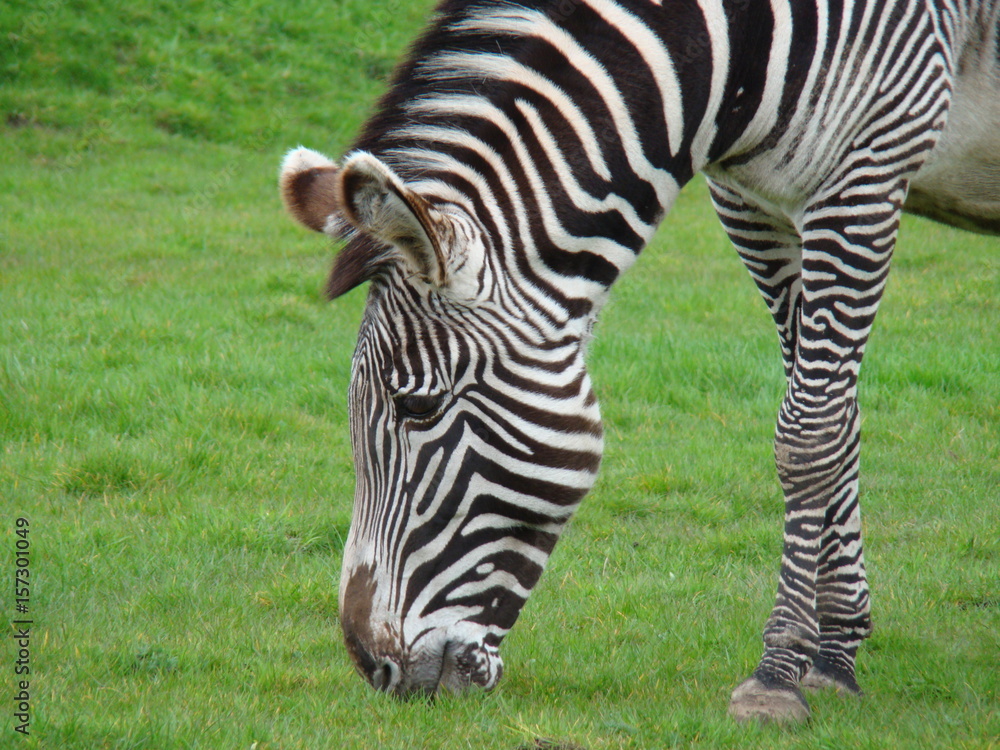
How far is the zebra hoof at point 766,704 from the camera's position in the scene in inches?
146

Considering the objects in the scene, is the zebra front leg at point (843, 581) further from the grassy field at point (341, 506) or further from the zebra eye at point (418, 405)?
the zebra eye at point (418, 405)

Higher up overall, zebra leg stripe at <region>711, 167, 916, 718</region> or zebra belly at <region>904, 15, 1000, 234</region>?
zebra belly at <region>904, 15, 1000, 234</region>

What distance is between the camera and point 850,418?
4.18 meters

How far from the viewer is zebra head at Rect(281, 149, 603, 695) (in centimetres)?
308

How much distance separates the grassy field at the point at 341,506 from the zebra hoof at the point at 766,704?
0.07 m

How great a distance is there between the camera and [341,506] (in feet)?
19.6

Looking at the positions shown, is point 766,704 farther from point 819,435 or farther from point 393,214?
point 393,214

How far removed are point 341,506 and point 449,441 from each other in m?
3.00

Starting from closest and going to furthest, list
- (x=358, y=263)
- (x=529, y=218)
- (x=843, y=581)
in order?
(x=358, y=263) < (x=529, y=218) < (x=843, y=581)

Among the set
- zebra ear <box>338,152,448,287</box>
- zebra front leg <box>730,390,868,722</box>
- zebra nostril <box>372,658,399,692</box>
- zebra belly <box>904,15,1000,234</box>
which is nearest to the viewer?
zebra ear <box>338,152,448,287</box>

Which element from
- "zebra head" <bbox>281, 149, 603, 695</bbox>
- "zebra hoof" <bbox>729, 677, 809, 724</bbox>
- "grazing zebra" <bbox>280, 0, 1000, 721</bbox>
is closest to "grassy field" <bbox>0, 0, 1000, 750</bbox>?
"zebra hoof" <bbox>729, 677, 809, 724</bbox>

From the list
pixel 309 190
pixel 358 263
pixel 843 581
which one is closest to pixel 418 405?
pixel 358 263

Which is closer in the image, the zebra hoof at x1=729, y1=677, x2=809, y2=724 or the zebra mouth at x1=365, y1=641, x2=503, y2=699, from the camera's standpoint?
the zebra mouth at x1=365, y1=641, x2=503, y2=699

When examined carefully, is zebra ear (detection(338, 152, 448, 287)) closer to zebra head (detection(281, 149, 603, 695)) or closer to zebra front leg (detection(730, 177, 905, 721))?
zebra head (detection(281, 149, 603, 695))
